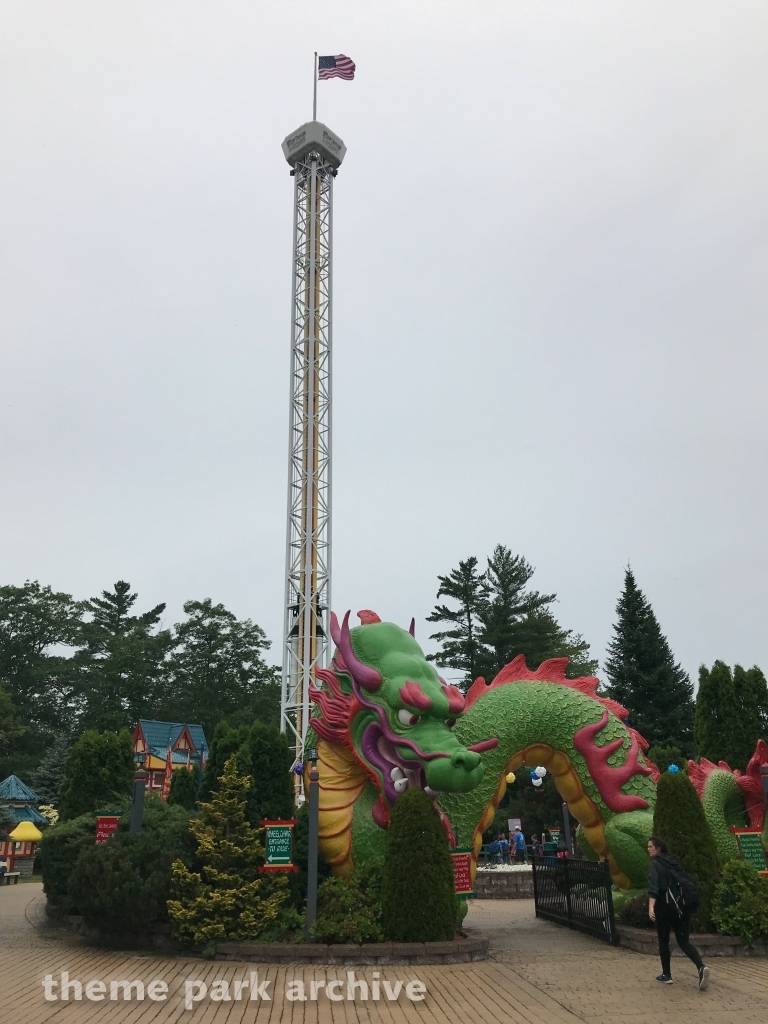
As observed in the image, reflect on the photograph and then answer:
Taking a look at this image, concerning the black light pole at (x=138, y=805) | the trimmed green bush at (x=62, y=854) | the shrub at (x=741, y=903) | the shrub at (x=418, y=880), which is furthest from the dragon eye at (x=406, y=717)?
the trimmed green bush at (x=62, y=854)

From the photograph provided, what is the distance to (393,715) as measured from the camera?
32.3 ft

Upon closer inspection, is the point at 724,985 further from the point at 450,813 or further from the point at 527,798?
the point at 527,798

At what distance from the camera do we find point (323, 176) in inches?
1550

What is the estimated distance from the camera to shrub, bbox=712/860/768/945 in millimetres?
9391

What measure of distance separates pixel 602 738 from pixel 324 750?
12.5 feet

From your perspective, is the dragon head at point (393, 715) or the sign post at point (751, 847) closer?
the dragon head at point (393, 715)

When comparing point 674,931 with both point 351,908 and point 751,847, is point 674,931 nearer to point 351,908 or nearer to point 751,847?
point 751,847

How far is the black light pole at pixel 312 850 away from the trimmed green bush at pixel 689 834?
416cm

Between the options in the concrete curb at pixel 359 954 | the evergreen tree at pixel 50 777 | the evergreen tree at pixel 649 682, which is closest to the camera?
the concrete curb at pixel 359 954

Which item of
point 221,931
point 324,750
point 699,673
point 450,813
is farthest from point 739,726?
point 221,931

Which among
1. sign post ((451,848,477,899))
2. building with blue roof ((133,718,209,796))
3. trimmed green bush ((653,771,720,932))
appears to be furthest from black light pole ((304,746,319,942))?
building with blue roof ((133,718,209,796))

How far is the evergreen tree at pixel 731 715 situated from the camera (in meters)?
18.7

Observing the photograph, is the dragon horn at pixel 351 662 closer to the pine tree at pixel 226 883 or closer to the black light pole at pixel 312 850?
the black light pole at pixel 312 850

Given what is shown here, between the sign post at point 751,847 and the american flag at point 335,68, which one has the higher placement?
the american flag at point 335,68
